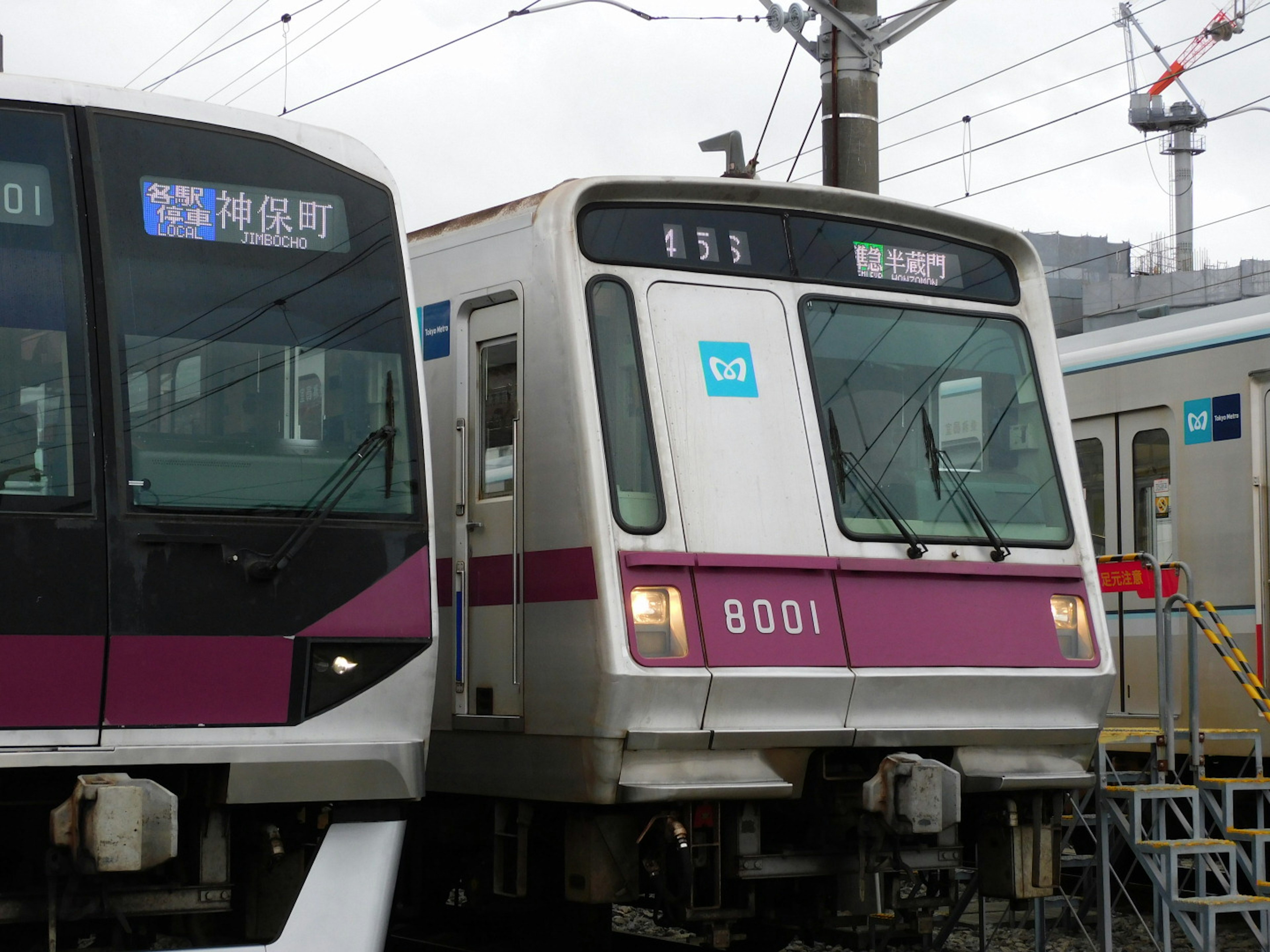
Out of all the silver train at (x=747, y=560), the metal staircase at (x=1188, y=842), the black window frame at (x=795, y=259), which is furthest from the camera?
the metal staircase at (x=1188, y=842)

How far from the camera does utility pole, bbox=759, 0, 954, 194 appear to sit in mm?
11383

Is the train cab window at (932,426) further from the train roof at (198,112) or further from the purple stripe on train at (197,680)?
the purple stripe on train at (197,680)

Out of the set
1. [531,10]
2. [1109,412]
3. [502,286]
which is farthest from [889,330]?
[531,10]

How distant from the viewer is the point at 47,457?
16.3 ft

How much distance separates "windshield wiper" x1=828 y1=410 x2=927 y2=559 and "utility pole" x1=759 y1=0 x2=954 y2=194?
15.9 ft

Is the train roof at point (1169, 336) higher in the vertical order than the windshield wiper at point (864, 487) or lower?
higher

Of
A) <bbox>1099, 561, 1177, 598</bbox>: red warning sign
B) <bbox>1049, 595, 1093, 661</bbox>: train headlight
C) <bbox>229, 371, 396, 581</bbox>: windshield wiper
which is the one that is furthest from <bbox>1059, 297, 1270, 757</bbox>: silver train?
<bbox>229, 371, 396, 581</bbox>: windshield wiper

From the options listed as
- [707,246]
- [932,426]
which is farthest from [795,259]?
[932,426]

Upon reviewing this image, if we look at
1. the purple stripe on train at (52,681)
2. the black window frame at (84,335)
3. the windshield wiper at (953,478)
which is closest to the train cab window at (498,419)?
the windshield wiper at (953,478)

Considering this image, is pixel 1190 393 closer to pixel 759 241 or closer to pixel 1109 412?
pixel 1109 412

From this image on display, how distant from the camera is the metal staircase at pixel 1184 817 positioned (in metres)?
7.68

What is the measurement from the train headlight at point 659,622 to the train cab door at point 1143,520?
5076mm

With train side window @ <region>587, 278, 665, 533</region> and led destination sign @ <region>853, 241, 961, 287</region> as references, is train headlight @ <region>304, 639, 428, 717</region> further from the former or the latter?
led destination sign @ <region>853, 241, 961, 287</region>

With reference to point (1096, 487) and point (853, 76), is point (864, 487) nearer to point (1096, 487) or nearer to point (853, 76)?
point (1096, 487)
